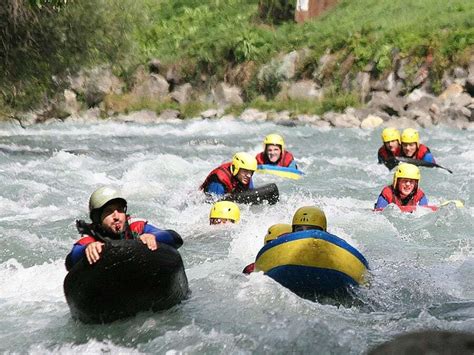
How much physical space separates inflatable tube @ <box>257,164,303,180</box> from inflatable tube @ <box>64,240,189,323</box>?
7.08m

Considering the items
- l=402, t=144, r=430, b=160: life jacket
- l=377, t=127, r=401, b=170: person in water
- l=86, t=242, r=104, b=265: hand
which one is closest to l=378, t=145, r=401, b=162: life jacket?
l=377, t=127, r=401, b=170: person in water

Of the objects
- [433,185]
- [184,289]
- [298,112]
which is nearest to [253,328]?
[184,289]

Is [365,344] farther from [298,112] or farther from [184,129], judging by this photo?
[298,112]

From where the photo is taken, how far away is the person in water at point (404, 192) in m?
9.86

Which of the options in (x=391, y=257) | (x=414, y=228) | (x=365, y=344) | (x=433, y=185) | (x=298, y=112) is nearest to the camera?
(x=365, y=344)

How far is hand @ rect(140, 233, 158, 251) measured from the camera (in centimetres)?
516

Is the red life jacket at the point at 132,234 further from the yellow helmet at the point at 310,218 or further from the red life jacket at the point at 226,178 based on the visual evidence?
the red life jacket at the point at 226,178

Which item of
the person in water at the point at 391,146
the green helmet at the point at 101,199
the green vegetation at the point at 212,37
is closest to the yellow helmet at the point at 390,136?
the person in water at the point at 391,146

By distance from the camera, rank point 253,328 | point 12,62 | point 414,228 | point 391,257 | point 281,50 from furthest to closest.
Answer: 1. point 281,50
2. point 12,62
3. point 414,228
4. point 391,257
5. point 253,328

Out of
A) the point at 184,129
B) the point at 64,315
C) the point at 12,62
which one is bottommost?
the point at 184,129

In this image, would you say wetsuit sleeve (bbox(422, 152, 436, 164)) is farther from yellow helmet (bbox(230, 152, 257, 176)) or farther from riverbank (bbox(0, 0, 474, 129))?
riverbank (bbox(0, 0, 474, 129))

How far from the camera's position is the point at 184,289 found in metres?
5.79

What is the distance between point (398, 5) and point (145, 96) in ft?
32.2

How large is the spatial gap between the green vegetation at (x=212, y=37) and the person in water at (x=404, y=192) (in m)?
6.21
